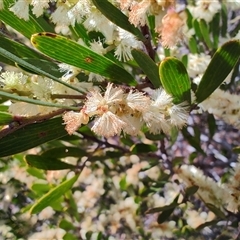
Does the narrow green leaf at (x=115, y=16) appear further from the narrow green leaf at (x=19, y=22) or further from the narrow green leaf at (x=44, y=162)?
the narrow green leaf at (x=44, y=162)

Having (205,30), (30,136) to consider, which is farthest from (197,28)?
(30,136)

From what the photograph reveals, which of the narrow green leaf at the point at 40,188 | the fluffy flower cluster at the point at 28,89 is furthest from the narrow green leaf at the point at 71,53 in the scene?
the narrow green leaf at the point at 40,188

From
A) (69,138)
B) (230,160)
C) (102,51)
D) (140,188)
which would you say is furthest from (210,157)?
(102,51)

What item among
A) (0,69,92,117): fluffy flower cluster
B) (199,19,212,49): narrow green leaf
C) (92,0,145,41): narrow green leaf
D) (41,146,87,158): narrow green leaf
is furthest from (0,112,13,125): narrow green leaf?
(199,19,212,49): narrow green leaf

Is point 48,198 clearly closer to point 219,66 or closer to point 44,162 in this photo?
point 44,162

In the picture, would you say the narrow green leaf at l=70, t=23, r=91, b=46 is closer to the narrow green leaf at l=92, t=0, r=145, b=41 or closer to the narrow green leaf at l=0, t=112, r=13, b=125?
the narrow green leaf at l=92, t=0, r=145, b=41

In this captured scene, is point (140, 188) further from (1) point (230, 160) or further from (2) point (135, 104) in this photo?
(2) point (135, 104)
